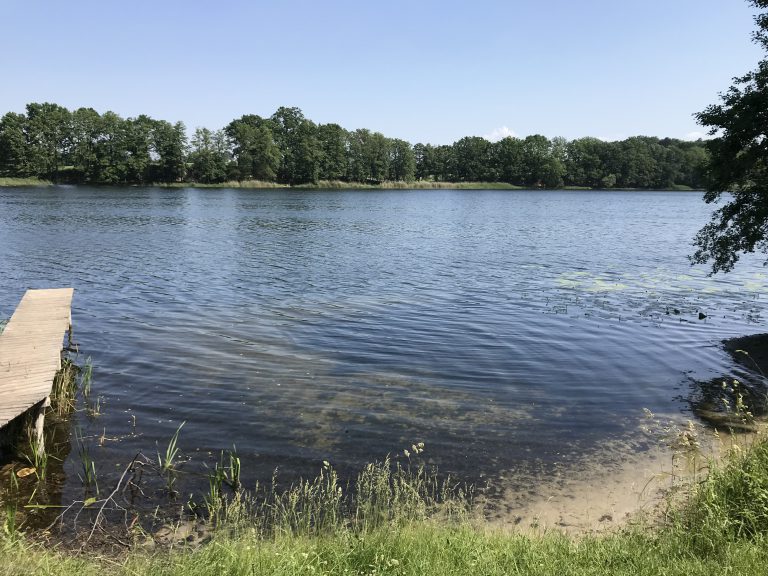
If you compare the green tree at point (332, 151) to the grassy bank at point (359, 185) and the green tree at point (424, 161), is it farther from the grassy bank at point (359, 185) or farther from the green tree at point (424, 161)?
the green tree at point (424, 161)

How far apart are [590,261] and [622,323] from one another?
15868mm

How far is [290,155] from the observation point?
14912 cm

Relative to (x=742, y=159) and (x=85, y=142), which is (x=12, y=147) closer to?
(x=85, y=142)

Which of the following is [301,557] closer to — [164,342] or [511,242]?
[164,342]

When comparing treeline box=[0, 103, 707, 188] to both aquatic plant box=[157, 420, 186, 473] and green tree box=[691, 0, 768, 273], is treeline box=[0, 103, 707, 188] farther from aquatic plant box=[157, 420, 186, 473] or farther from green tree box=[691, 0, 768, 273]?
aquatic plant box=[157, 420, 186, 473]

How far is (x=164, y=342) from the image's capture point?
15836 millimetres

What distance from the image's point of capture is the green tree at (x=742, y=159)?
53.3 ft

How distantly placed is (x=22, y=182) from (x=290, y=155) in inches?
2498

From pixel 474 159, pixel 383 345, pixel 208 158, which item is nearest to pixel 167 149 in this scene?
pixel 208 158

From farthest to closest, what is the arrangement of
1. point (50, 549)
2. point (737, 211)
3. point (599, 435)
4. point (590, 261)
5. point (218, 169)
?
point (218, 169), point (590, 261), point (737, 211), point (599, 435), point (50, 549)

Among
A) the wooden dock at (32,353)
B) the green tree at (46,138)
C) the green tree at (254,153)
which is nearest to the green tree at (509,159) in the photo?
the green tree at (254,153)

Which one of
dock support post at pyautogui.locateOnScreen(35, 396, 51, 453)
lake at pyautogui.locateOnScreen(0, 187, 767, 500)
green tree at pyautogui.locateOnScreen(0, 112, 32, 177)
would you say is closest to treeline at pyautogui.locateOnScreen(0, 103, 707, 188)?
green tree at pyautogui.locateOnScreen(0, 112, 32, 177)

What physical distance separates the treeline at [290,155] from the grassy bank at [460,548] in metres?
139

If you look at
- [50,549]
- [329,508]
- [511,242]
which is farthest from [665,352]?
[511,242]
